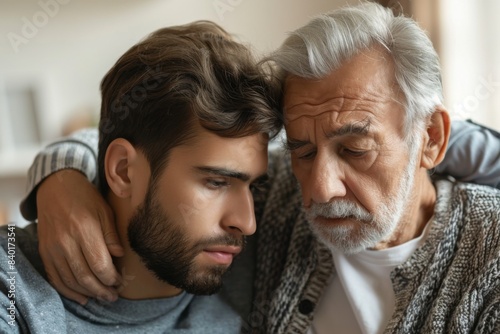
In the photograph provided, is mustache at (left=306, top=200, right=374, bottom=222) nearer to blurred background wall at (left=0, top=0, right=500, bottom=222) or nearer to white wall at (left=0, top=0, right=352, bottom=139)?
blurred background wall at (left=0, top=0, right=500, bottom=222)

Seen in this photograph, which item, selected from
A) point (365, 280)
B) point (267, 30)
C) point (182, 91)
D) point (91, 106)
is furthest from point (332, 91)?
point (91, 106)

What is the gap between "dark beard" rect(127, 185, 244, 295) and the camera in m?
1.10

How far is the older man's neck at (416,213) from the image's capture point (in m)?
1.18

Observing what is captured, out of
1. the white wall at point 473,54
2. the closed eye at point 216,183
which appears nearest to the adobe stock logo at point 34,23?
the white wall at point 473,54

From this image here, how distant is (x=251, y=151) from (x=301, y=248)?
0.29m

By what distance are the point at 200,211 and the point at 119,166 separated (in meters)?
0.21

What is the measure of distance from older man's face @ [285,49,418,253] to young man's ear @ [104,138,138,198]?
0.34 metres

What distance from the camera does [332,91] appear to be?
1.07 meters

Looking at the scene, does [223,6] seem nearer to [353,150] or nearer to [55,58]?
[55,58]

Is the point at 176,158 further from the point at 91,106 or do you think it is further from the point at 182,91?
the point at 91,106

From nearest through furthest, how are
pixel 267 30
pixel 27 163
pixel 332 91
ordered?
pixel 332 91 < pixel 267 30 < pixel 27 163

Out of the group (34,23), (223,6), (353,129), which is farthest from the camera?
(34,23)

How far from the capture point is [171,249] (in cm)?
110

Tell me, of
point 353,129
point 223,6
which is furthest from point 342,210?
point 223,6
